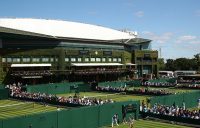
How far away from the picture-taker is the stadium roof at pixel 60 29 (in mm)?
100256

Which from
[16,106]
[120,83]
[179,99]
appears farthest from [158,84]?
[16,106]

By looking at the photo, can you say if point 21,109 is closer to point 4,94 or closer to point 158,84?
point 4,94

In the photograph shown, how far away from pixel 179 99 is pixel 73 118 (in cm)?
2120

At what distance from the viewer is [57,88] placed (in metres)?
75.7

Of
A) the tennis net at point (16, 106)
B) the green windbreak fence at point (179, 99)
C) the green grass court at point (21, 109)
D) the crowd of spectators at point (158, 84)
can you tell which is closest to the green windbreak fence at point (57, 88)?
the green grass court at point (21, 109)

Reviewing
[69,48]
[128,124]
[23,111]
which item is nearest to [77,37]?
[69,48]

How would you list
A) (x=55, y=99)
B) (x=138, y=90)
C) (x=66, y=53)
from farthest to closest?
1. (x=66, y=53)
2. (x=138, y=90)
3. (x=55, y=99)

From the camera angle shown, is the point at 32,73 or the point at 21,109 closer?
the point at 21,109

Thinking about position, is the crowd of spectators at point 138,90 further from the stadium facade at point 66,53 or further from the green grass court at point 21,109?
the green grass court at point 21,109

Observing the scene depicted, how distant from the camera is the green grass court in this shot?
1864 inches

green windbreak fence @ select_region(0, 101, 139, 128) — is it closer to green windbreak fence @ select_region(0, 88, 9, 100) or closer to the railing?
green windbreak fence @ select_region(0, 88, 9, 100)

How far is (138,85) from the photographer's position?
9281 centimetres

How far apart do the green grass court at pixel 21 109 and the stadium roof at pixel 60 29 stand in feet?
140

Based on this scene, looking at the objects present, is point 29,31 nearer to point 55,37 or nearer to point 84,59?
point 55,37
